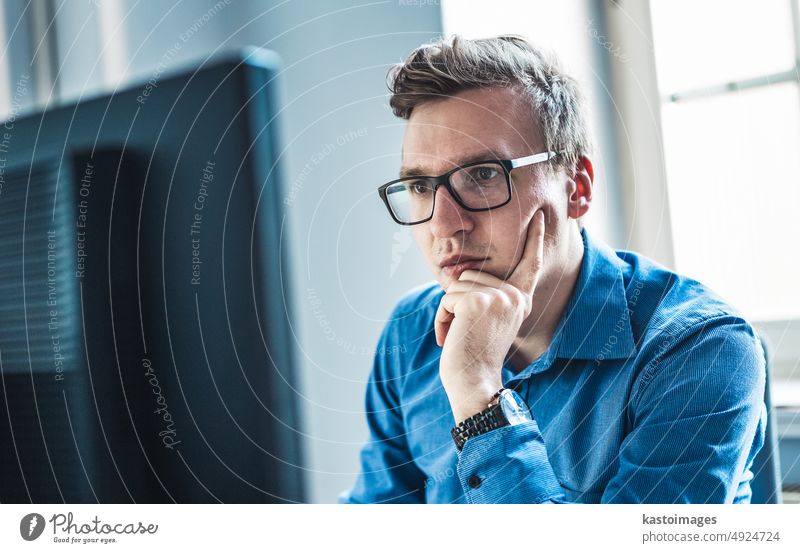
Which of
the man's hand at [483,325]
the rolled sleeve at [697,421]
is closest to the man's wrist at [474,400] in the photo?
the man's hand at [483,325]

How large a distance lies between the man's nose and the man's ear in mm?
85

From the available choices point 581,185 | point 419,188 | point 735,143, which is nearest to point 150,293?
point 419,188

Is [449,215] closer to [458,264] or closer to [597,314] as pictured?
[458,264]

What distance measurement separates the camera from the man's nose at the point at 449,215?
0.53m

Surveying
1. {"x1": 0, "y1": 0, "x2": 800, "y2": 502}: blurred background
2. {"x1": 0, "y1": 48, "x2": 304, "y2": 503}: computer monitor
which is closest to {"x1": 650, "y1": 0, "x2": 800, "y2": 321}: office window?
{"x1": 0, "y1": 0, "x2": 800, "y2": 502}: blurred background

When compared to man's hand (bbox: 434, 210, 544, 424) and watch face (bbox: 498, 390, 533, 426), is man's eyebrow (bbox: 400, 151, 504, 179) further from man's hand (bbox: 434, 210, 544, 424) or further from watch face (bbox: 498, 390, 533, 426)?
watch face (bbox: 498, 390, 533, 426)

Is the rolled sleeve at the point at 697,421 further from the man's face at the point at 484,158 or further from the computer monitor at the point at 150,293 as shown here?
the computer monitor at the point at 150,293

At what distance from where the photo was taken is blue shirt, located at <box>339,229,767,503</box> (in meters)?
0.48

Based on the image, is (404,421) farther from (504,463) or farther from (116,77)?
(116,77)

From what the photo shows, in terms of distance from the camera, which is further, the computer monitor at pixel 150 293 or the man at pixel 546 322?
the computer monitor at pixel 150 293

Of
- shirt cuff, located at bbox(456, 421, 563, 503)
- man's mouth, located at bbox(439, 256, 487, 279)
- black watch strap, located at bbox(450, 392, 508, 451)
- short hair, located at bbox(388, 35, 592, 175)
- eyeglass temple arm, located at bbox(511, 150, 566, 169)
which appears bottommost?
shirt cuff, located at bbox(456, 421, 563, 503)

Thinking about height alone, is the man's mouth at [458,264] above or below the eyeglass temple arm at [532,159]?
below

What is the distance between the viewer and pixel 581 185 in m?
0.54

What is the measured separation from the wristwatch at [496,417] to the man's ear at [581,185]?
16 centimetres
